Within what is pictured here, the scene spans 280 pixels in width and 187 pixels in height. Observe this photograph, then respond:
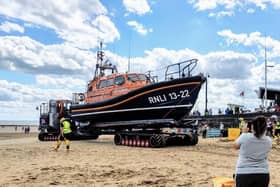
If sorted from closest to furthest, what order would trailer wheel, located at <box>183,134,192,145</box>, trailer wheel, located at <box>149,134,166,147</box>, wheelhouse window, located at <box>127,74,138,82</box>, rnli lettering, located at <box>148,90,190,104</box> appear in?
rnli lettering, located at <box>148,90,190,104</box> → trailer wheel, located at <box>149,134,166,147</box> → trailer wheel, located at <box>183,134,192,145</box> → wheelhouse window, located at <box>127,74,138,82</box>

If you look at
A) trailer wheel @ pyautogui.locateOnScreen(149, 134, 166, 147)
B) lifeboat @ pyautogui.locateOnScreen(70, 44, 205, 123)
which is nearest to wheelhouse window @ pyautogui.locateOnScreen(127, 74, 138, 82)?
lifeboat @ pyautogui.locateOnScreen(70, 44, 205, 123)

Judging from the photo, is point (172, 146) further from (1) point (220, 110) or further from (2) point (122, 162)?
(1) point (220, 110)

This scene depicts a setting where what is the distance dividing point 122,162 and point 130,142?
23.9 feet

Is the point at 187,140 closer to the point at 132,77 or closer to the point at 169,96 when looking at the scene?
the point at 169,96

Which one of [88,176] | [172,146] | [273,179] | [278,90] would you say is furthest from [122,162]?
[278,90]

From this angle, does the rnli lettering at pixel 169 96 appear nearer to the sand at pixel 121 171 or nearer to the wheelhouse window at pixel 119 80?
the wheelhouse window at pixel 119 80

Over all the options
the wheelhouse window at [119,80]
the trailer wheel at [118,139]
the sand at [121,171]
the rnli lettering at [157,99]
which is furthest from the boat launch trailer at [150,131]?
the sand at [121,171]

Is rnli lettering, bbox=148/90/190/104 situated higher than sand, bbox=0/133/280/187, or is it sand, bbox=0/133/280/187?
rnli lettering, bbox=148/90/190/104

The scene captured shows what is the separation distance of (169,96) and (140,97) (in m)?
1.56

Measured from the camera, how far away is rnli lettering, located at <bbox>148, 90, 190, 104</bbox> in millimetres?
17453

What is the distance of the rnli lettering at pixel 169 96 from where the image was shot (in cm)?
1745

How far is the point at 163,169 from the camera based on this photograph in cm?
1047

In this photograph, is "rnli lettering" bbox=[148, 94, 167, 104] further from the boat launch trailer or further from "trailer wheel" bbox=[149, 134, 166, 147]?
"trailer wheel" bbox=[149, 134, 166, 147]

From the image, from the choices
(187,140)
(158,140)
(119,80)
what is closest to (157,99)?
(158,140)
